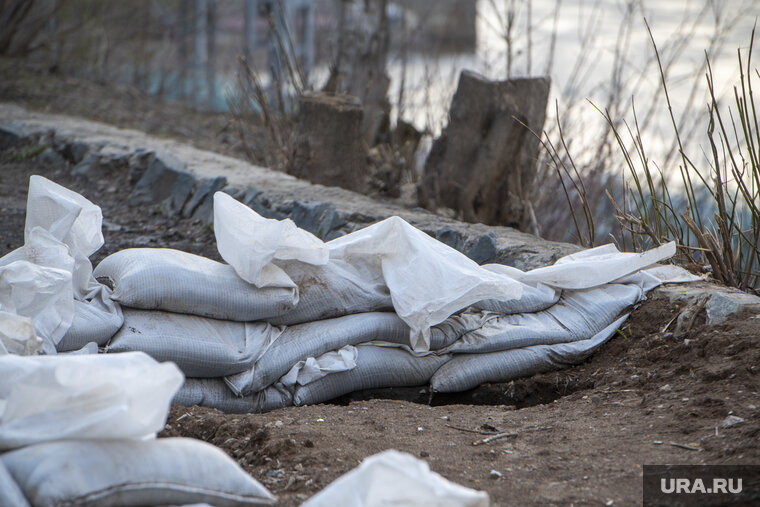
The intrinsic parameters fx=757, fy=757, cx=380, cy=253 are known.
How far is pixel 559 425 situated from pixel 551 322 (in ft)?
2.06

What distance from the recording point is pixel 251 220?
8.32 feet

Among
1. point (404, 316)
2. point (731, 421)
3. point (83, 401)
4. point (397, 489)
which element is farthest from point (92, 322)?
point (731, 421)

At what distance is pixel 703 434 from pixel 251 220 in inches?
59.3

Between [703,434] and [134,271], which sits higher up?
[134,271]

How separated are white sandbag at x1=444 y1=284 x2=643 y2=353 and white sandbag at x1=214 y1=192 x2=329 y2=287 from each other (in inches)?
22.5

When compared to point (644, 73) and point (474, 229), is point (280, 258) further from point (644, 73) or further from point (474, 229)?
point (644, 73)

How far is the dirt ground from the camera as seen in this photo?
1788 millimetres

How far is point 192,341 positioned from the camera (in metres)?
2.38

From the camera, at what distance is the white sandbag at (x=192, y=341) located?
2342 mm

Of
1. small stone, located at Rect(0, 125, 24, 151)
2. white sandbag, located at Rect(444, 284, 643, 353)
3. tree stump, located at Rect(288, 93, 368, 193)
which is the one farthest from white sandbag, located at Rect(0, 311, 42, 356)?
small stone, located at Rect(0, 125, 24, 151)

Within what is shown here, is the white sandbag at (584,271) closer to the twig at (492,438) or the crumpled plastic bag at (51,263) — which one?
the twig at (492,438)

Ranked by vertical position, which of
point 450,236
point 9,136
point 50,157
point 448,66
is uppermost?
point 448,66

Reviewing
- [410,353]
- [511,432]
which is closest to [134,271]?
[410,353]

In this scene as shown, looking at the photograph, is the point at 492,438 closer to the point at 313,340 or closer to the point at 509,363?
the point at 509,363
